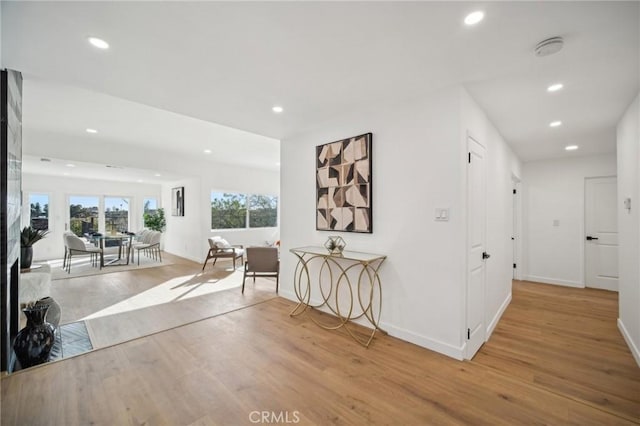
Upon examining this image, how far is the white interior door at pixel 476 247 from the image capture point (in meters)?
2.54

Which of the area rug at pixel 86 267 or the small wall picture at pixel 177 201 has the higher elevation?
the small wall picture at pixel 177 201

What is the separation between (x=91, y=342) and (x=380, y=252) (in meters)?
3.11

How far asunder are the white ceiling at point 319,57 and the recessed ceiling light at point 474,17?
4cm

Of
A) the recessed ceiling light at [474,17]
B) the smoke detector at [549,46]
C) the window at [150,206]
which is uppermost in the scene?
the recessed ceiling light at [474,17]

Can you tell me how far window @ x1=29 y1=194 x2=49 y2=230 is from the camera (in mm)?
7504

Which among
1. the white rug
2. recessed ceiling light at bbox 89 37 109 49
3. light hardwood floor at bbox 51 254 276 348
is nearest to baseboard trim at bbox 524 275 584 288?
light hardwood floor at bbox 51 254 276 348

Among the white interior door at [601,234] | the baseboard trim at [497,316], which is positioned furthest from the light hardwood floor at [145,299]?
the white interior door at [601,234]

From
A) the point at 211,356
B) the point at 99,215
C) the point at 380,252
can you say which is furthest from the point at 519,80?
the point at 99,215

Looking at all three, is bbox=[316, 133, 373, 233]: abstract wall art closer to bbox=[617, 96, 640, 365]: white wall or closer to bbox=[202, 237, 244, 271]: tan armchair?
bbox=[617, 96, 640, 365]: white wall

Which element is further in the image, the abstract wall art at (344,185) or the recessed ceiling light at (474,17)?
the abstract wall art at (344,185)

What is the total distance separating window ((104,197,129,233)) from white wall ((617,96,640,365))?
1154 cm

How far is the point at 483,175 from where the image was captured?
2.93 metres

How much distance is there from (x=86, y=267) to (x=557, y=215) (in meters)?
10.2

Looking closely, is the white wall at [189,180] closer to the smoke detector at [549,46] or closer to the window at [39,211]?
the window at [39,211]
